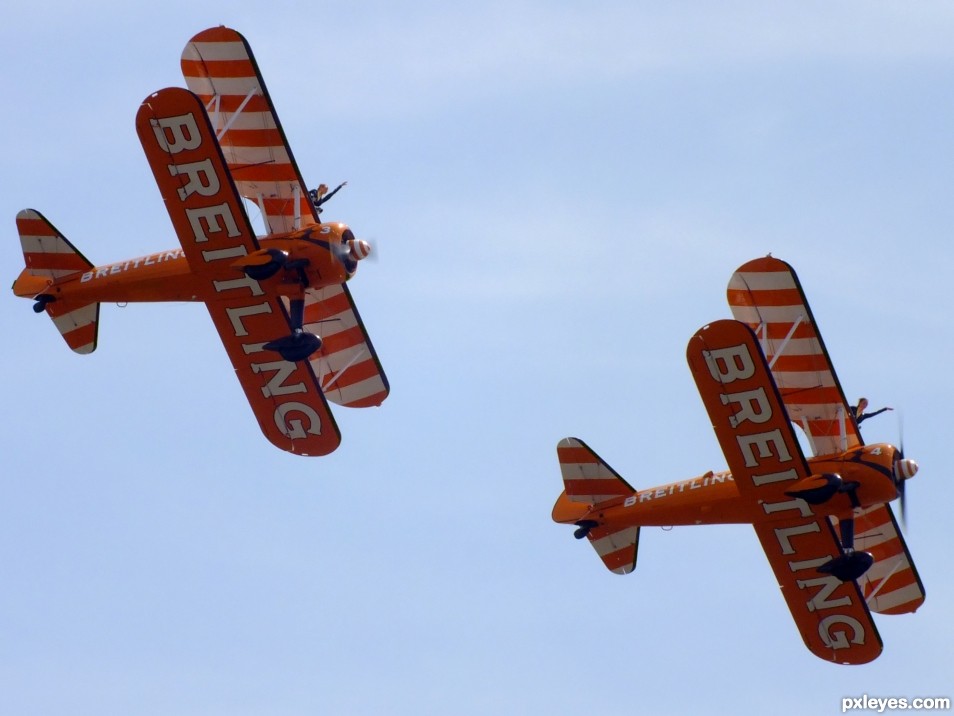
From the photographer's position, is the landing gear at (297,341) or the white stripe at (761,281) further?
the white stripe at (761,281)

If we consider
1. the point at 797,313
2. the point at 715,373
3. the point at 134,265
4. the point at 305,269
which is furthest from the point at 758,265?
the point at 134,265

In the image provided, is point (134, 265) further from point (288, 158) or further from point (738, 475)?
point (738, 475)

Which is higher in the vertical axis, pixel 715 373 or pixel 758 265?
pixel 758 265

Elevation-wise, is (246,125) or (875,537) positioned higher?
(246,125)

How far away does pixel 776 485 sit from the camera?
37875 millimetres

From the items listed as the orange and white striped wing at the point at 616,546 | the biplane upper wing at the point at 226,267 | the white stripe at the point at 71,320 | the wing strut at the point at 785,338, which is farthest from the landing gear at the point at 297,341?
the wing strut at the point at 785,338

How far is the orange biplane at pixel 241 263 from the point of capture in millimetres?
37750

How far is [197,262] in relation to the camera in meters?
38.7

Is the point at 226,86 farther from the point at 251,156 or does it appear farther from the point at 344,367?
the point at 344,367

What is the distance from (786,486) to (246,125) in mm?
13252

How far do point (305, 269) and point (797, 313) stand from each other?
33.4ft

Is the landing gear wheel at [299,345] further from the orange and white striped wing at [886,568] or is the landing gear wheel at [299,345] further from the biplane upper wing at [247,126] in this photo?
the orange and white striped wing at [886,568]

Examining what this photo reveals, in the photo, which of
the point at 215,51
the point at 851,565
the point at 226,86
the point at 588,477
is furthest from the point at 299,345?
the point at 851,565

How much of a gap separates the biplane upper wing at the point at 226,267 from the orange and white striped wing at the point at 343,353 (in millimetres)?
1657
